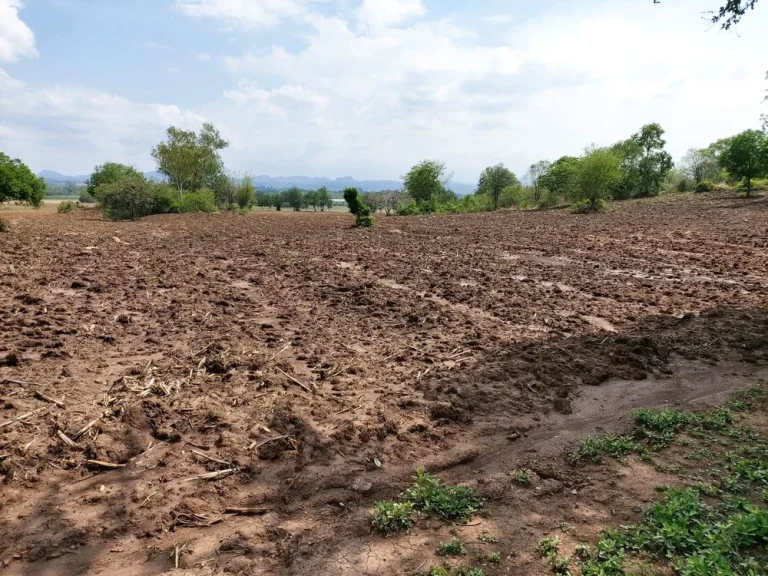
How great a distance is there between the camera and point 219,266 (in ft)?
41.5

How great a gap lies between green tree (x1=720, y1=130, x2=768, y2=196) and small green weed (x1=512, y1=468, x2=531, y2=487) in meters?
41.7

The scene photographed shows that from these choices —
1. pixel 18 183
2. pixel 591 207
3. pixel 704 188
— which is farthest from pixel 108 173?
pixel 704 188

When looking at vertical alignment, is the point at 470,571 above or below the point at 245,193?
below

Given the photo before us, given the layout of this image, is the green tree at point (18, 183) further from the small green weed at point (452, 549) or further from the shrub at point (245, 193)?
the small green weed at point (452, 549)

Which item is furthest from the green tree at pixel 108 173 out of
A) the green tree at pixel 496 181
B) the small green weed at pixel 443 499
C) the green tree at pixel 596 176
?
the small green weed at pixel 443 499

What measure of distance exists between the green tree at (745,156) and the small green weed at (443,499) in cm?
4216

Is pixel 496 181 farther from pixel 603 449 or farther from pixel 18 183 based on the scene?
pixel 603 449

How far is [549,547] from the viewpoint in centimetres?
278

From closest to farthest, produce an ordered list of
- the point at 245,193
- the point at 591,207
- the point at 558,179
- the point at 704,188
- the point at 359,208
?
the point at 359,208 → the point at 591,207 → the point at 704,188 → the point at 245,193 → the point at 558,179

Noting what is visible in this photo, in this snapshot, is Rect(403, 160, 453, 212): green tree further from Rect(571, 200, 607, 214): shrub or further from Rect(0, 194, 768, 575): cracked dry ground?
Rect(0, 194, 768, 575): cracked dry ground

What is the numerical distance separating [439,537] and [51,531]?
243cm

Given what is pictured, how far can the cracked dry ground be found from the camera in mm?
3037

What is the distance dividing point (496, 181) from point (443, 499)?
59.4 metres

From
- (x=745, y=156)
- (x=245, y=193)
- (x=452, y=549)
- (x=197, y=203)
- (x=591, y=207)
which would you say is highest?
(x=745, y=156)
